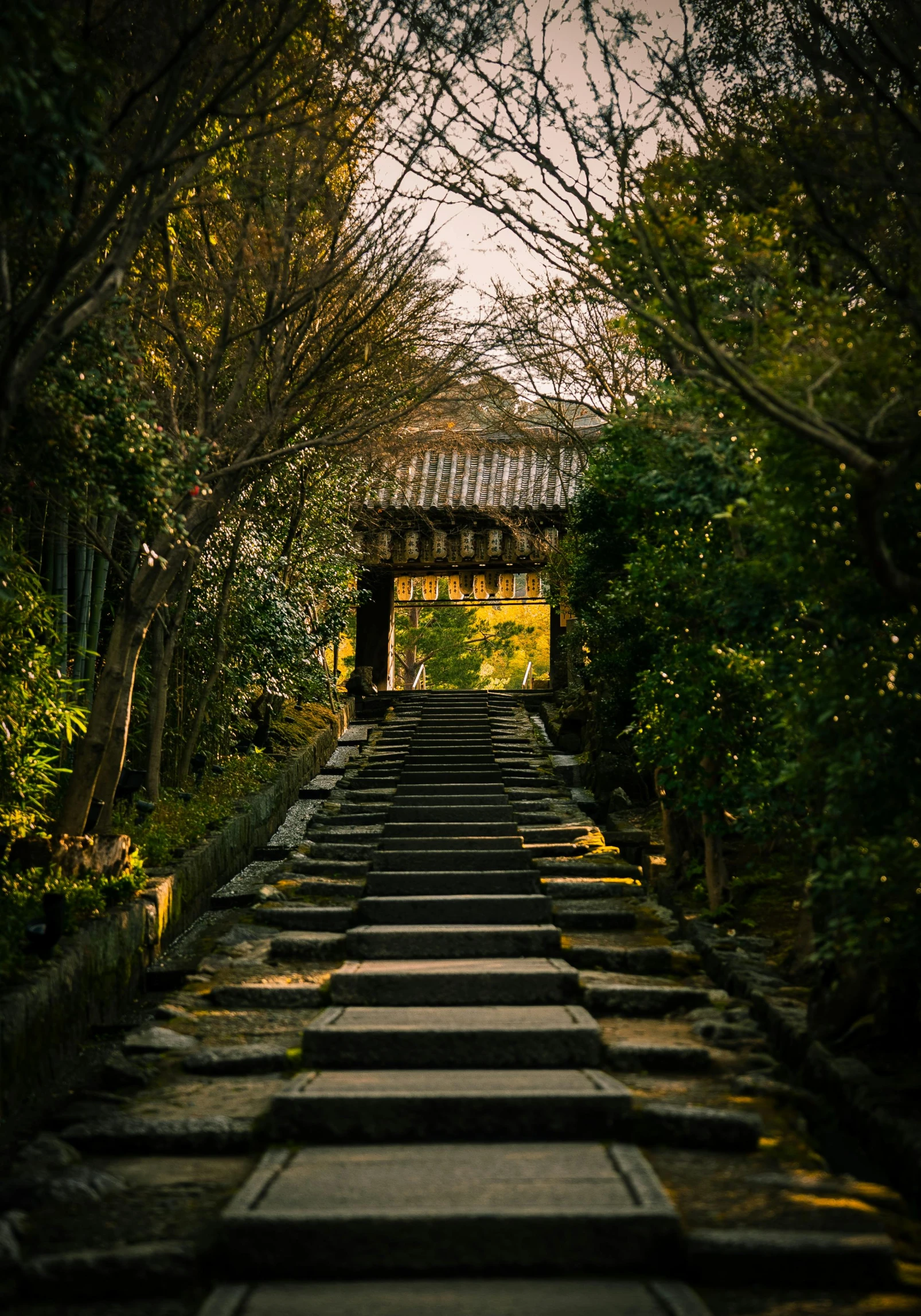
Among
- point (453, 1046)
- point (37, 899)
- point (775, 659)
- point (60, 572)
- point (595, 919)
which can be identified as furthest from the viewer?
point (60, 572)

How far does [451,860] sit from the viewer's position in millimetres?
8172

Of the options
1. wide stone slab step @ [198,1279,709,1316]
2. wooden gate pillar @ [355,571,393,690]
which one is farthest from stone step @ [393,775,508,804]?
wooden gate pillar @ [355,571,393,690]

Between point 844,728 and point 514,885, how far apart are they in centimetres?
361

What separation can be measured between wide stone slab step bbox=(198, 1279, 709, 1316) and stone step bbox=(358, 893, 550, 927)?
147 inches

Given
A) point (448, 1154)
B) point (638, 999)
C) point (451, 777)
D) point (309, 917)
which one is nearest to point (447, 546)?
point (451, 777)

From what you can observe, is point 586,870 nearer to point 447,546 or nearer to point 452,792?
point 452,792

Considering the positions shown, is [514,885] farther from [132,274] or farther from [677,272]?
[132,274]

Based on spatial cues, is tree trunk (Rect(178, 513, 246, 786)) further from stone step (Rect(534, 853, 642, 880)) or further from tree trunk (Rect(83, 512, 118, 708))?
stone step (Rect(534, 853, 642, 880))

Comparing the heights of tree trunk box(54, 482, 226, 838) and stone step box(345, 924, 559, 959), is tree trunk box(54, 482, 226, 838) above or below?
above

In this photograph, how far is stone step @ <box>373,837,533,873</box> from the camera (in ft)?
26.7

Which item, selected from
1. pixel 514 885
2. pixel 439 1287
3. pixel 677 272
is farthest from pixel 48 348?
pixel 514 885

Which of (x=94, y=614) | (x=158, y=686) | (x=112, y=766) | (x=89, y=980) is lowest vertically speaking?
(x=89, y=980)

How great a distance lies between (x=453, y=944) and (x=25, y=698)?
2.93 m

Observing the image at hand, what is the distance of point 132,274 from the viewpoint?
8352 millimetres
